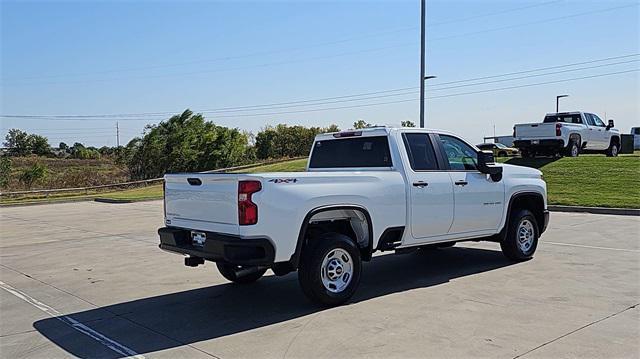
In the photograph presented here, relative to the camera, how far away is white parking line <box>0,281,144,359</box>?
5.18 metres

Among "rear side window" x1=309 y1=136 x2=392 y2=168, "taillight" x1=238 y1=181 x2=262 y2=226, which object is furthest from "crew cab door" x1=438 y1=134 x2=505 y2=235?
"taillight" x1=238 y1=181 x2=262 y2=226

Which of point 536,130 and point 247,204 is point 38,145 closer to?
point 536,130

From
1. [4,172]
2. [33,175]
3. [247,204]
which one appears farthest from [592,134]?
[33,175]

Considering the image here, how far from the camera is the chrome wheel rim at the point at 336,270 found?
6454mm

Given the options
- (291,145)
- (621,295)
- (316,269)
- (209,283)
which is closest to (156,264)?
(209,283)

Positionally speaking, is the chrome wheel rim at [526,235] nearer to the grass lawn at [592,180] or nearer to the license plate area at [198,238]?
the license plate area at [198,238]

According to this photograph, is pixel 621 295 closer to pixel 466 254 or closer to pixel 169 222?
pixel 466 254

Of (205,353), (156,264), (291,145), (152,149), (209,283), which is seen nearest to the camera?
(205,353)

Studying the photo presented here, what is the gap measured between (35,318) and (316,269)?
3185 millimetres

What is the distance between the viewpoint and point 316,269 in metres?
6.27

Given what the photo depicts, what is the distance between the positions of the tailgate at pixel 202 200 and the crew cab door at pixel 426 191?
7.97 ft

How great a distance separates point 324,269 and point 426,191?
1907 mm

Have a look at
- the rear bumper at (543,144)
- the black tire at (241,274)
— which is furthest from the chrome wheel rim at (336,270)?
the rear bumper at (543,144)

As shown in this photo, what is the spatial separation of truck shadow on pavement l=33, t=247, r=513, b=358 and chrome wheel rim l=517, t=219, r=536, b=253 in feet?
1.21
